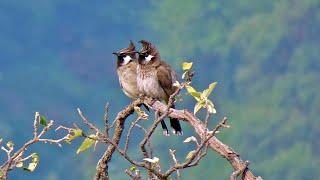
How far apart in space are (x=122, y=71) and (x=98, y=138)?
10.4ft

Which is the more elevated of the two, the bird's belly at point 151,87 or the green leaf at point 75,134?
the bird's belly at point 151,87

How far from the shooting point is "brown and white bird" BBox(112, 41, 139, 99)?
568cm

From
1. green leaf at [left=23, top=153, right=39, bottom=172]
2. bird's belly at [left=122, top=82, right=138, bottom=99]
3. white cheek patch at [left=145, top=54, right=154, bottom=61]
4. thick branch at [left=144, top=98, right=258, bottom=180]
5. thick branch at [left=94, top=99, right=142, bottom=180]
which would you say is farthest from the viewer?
bird's belly at [left=122, top=82, right=138, bottom=99]

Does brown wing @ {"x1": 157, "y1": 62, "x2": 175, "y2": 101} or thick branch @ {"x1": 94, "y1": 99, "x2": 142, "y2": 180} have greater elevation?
brown wing @ {"x1": 157, "y1": 62, "x2": 175, "y2": 101}

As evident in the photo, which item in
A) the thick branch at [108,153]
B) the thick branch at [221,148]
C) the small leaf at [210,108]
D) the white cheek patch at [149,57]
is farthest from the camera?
the white cheek patch at [149,57]

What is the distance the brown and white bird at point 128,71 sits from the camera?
5.68 m

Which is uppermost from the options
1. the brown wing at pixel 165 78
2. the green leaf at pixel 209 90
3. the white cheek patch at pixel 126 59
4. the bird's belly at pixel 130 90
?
the white cheek patch at pixel 126 59

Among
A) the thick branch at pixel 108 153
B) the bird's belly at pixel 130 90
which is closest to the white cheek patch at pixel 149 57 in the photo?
the bird's belly at pixel 130 90

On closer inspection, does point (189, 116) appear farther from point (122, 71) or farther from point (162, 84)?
point (122, 71)

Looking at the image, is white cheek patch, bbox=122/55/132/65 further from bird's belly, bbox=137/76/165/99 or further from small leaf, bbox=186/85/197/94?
small leaf, bbox=186/85/197/94

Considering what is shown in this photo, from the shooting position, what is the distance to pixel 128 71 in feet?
19.0

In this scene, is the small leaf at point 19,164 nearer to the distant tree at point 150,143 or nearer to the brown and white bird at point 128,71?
the distant tree at point 150,143

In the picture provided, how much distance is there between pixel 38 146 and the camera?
543 inches

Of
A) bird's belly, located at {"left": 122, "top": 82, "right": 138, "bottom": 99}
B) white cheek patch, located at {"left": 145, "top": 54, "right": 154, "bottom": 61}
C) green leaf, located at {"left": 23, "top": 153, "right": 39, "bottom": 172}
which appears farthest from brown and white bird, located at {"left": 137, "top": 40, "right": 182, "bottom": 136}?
green leaf, located at {"left": 23, "top": 153, "right": 39, "bottom": 172}
